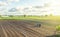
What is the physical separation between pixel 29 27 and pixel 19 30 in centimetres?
25

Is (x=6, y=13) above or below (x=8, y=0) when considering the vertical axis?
below

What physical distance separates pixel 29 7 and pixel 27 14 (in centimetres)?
17

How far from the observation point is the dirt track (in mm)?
3552

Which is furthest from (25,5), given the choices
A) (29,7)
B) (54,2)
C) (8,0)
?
(54,2)

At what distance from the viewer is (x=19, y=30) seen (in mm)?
3643

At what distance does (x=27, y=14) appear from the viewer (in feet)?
12.4

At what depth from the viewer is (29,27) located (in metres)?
3.71

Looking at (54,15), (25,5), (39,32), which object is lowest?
(39,32)

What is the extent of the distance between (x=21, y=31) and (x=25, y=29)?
0.35ft

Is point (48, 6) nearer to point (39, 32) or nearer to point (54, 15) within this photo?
point (54, 15)

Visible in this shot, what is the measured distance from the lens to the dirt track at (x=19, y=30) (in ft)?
11.7

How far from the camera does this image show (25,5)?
3762mm

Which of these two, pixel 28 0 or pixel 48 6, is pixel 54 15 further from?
pixel 28 0

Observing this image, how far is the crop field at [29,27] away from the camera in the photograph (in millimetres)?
3570
